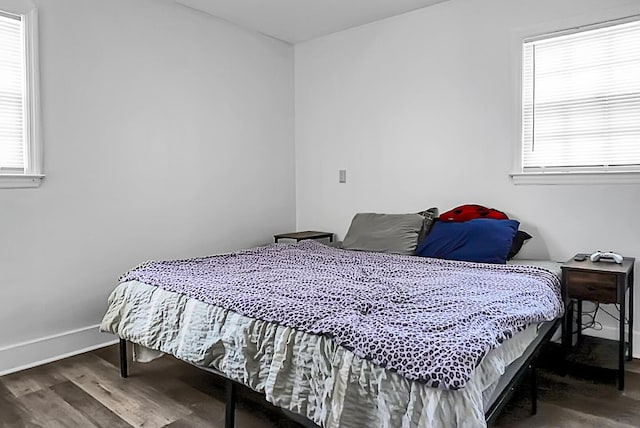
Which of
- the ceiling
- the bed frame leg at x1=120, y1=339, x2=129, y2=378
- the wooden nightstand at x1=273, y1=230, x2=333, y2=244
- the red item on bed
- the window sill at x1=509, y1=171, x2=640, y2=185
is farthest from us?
the wooden nightstand at x1=273, y1=230, x2=333, y2=244

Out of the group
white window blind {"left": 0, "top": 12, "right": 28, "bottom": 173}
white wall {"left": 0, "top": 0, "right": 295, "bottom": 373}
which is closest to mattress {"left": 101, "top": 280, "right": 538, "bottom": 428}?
white wall {"left": 0, "top": 0, "right": 295, "bottom": 373}

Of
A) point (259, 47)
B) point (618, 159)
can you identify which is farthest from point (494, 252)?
point (259, 47)

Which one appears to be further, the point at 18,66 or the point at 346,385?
the point at 18,66

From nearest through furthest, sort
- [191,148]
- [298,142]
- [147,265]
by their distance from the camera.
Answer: [147,265]
[191,148]
[298,142]

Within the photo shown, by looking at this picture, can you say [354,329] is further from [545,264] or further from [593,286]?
[545,264]

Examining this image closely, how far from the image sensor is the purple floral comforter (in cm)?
142

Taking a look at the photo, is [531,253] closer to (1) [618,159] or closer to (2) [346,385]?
(1) [618,159]

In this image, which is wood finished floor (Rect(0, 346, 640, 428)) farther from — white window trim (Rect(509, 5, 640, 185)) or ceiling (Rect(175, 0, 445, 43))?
ceiling (Rect(175, 0, 445, 43))

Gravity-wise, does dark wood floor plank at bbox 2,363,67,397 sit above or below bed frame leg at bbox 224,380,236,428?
below

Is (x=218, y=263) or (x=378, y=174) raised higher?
(x=378, y=174)

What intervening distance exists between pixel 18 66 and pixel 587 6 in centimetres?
358

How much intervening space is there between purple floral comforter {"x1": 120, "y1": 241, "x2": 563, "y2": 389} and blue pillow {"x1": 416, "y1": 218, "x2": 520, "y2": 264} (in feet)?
0.58

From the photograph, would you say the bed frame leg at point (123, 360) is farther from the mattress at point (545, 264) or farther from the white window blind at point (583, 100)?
the white window blind at point (583, 100)

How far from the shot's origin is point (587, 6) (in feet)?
9.69
